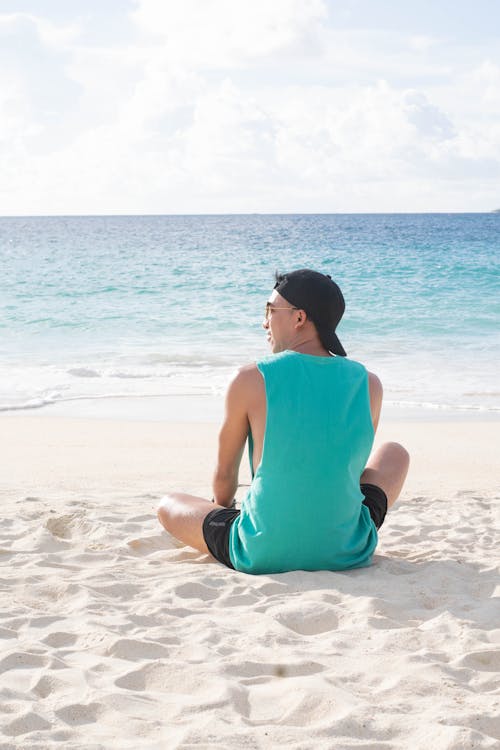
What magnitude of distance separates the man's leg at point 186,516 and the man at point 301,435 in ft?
0.68

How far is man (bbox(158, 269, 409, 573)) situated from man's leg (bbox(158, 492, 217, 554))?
0.68 feet

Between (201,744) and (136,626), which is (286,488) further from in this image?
(201,744)

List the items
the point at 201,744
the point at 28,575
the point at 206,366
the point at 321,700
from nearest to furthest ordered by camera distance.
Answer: the point at 201,744, the point at 321,700, the point at 28,575, the point at 206,366

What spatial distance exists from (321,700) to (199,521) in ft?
4.68

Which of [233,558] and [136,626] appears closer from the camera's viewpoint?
[136,626]

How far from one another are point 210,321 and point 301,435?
13.2 meters

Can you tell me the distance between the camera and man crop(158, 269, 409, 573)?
3223 mm

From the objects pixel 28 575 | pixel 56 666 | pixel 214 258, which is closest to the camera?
pixel 56 666

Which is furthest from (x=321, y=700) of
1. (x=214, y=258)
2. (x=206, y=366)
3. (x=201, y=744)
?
(x=214, y=258)

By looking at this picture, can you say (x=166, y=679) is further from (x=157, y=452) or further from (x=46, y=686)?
(x=157, y=452)

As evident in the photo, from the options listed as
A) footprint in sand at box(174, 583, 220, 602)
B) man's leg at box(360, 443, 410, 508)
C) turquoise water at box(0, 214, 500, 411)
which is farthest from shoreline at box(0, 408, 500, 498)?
footprint in sand at box(174, 583, 220, 602)

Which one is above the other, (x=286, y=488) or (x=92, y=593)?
(x=286, y=488)

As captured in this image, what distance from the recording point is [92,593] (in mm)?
3277

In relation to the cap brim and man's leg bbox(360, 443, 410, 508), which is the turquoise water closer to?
man's leg bbox(360, 443, 410, 508)
